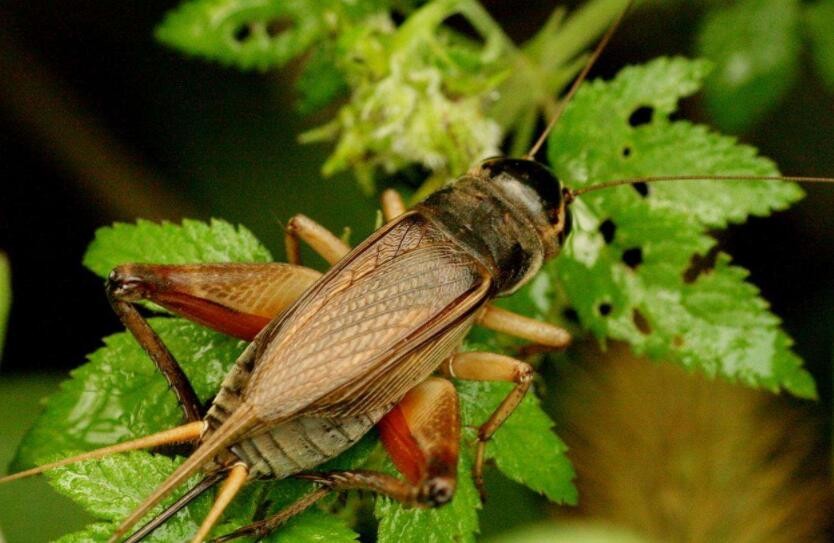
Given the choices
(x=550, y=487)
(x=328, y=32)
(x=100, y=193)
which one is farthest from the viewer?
(x=100, y=193)

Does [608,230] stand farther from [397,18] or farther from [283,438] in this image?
[283,438]

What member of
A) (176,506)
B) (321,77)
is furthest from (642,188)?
(176,506)

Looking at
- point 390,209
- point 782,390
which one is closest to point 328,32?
point 390,209

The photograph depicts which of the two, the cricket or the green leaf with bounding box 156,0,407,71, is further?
the green leaf with bounding box 156,0,407,71

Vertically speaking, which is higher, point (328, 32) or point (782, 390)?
point (328, 32)

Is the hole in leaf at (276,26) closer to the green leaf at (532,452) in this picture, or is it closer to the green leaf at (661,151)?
the green leaf at (661,151)

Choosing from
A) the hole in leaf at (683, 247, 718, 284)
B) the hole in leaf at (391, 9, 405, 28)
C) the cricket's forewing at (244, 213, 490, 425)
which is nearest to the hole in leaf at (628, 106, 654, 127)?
the hole in leaf at (683, 247, 718, 284)

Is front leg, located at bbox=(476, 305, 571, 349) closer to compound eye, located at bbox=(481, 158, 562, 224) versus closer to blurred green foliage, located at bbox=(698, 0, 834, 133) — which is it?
compound eye, located at bbox=(481, 158, 562, 224)

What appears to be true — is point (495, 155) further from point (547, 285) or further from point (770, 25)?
point (770, 25)
